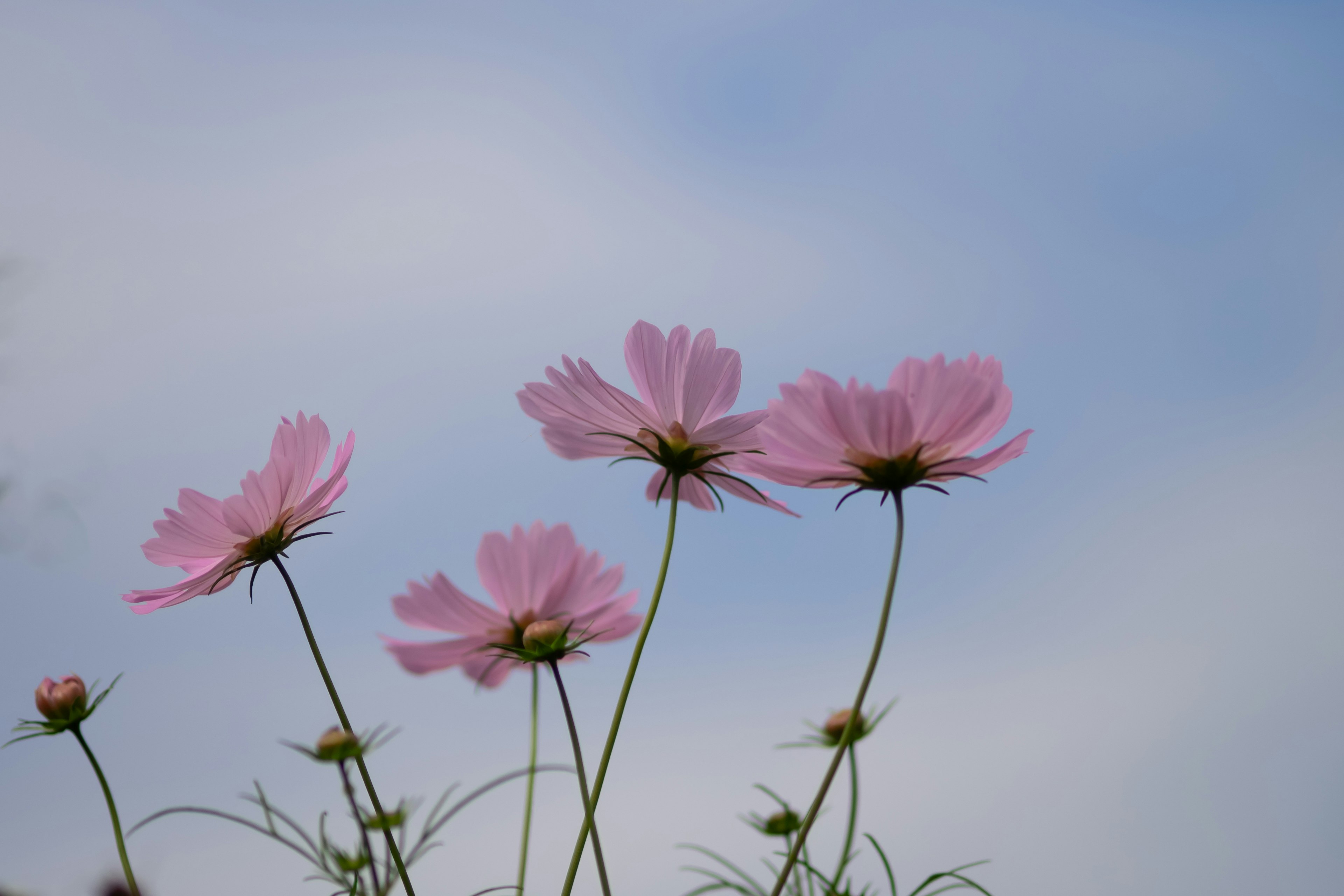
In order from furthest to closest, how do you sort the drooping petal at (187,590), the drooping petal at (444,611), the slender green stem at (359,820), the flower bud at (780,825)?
the flower bud at (780,825) < the drooping petal at (444,611) < the drooping petal at (187,590) < the slender green stem at (359,820)

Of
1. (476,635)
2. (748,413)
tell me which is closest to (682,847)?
(476,635)

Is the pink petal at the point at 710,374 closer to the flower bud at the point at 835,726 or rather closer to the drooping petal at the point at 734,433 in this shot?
the drooping petal at the point at 734,433

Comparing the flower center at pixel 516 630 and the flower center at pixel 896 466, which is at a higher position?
the flower center at pixel 896 466

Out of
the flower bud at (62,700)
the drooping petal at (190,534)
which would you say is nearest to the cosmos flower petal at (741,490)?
the drooping petal at (190,534)

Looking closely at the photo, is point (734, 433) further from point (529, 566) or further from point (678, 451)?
point (529, 566)

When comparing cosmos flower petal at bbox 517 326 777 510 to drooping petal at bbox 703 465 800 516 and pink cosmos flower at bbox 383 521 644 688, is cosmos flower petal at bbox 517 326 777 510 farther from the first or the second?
pink cosmos flower at bbox 383 521 644 688

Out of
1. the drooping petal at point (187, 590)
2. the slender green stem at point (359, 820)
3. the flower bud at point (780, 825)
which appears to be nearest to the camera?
the slender green stem at point (359, 820)

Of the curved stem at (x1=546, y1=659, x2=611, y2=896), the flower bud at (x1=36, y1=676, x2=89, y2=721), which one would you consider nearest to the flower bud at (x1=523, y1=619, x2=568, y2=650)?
the curved stem at (x1=546, y1=659, x2=611, y2=896)
